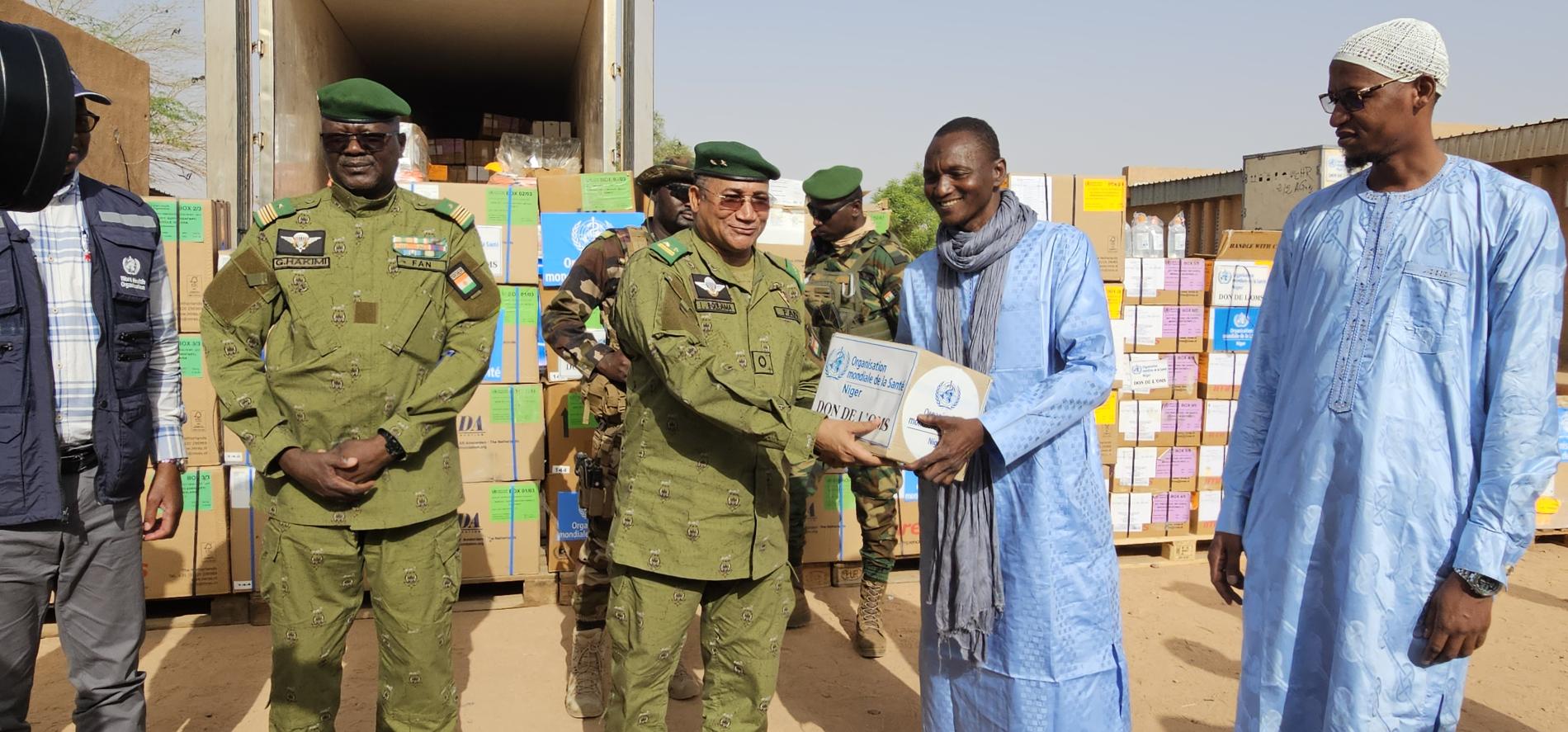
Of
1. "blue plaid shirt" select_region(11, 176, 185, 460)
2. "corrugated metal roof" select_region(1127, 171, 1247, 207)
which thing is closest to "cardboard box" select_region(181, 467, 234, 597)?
"blue plaid shirt" select_region(11, 176, 185, 460)

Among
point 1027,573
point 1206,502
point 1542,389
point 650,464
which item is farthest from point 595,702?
point 1206,502

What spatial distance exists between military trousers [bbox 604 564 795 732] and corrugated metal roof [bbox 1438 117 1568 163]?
11199 millimetres

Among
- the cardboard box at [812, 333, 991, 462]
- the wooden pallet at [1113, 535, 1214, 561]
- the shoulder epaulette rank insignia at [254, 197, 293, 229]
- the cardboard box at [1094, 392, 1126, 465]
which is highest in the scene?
the shoulder epaulette rank insignia at [254, 197, 293, 229]

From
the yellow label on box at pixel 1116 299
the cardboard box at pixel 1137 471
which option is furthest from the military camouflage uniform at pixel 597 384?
the cardboard box at pixel 1137 471

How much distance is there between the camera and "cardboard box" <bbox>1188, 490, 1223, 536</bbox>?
607 cm

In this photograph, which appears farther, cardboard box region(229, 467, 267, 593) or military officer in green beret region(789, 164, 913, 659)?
cardboard box region(229, 467, 267, 593)

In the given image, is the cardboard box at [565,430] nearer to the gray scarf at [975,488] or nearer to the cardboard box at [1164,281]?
the gray scarf at [975,488]

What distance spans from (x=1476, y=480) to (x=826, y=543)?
371cm

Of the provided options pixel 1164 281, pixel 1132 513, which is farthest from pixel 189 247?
pixel 1132 513

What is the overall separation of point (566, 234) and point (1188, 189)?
9789 millimetres

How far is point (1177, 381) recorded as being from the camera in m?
5.97

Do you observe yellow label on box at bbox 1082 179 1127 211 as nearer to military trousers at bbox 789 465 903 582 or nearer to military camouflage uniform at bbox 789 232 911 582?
military camouflage uniform at bbox 789 232 911 582

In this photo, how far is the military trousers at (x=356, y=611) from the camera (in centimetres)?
250

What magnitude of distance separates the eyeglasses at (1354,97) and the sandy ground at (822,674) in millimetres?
2539
